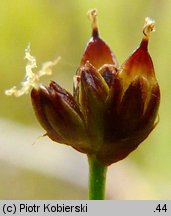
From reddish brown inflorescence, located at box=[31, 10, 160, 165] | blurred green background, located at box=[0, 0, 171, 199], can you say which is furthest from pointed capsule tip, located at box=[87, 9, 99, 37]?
blurred green background, located at box=[0, 0, 171, 199]

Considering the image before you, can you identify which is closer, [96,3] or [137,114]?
[137,114]

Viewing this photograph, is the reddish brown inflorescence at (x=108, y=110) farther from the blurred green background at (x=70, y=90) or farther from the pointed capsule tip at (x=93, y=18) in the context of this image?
the blurred green background at (x=70, y=90)
